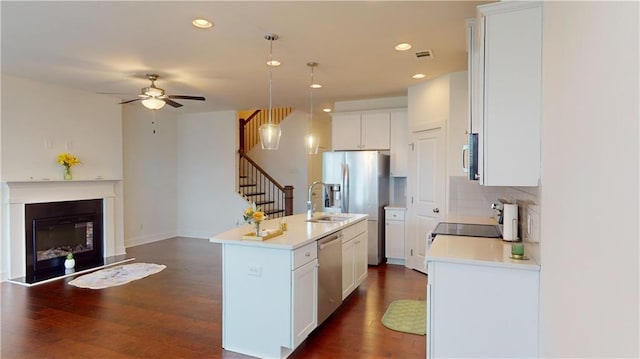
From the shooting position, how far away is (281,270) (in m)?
2.70

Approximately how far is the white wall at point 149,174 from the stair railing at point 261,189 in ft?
5.05

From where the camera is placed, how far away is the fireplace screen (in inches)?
207

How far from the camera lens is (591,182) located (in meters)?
1.29

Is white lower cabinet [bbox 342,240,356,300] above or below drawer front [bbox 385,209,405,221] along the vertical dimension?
below

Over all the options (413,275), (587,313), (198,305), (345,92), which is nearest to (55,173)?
(198,305)

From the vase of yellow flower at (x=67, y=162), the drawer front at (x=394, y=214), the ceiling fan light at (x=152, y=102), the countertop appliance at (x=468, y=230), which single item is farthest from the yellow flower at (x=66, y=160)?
the countertop appliance at (x=468, y=230)

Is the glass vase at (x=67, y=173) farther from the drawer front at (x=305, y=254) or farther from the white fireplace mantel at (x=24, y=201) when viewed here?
the drawer front at (x=305, y=254)

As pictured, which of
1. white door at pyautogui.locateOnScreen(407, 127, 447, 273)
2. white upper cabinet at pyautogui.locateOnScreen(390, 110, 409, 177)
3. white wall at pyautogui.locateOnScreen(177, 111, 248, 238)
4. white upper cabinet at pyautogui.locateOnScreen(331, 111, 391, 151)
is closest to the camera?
white door at pyautogui.locateOnScreen(407, 127, 447, 273)

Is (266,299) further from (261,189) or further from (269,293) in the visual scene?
(261,189)

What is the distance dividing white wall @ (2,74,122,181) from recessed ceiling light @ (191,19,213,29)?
355 cm

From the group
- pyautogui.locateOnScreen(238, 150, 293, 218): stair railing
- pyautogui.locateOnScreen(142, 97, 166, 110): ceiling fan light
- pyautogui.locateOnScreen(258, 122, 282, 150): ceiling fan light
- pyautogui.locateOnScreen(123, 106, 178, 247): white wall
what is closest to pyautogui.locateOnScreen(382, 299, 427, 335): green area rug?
pyautogui.locateOnScreen(258, 122, 282, 150): ceiling fan light

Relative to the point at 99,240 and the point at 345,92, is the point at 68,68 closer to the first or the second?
the point at 99,240

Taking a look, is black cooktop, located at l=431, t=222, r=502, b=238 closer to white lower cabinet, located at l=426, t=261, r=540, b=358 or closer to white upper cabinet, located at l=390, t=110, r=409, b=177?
white lower cabinet, located at l=426, t=261, r=540, b=358

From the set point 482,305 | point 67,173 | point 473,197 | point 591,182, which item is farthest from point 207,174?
point 591,182
